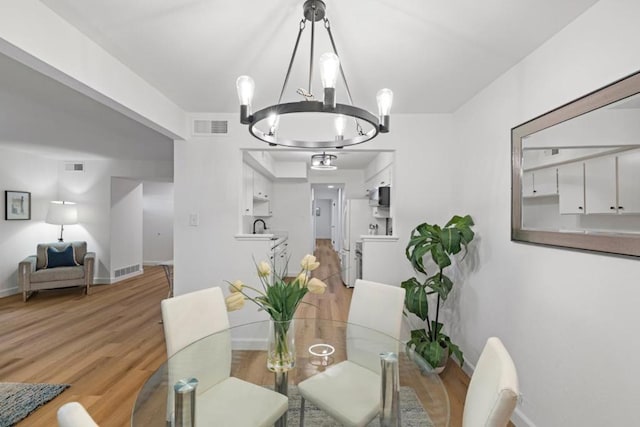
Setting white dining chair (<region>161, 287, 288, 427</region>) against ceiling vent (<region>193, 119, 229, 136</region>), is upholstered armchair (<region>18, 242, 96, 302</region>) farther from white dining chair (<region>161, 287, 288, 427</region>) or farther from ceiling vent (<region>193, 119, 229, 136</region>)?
white dining chair (<region>161, 287, 288, 427</region>)

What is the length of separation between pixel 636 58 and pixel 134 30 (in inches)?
99.2

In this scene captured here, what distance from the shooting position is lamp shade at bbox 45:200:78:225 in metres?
5.18

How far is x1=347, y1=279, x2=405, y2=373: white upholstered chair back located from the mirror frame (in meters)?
0.91

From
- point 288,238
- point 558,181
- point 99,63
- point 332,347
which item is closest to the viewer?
point 558,181

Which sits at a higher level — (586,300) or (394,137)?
(394,137)

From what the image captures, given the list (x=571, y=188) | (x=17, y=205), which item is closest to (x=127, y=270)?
(x=17, y=205)

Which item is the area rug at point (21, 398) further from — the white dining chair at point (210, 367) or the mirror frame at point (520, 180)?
the mirror frame at point (520, 180)

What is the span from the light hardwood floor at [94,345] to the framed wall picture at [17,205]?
4.40 ft

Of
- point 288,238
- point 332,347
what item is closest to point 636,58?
point 332,347

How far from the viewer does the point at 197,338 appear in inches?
69.6

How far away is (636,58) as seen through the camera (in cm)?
127

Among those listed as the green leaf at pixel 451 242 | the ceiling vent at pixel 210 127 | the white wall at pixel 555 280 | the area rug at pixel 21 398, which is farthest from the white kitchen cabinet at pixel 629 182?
the area rug at pixel 21 398

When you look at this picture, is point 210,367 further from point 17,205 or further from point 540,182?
point 17,205

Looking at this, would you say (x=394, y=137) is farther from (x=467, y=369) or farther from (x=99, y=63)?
(x=99, y=63)
